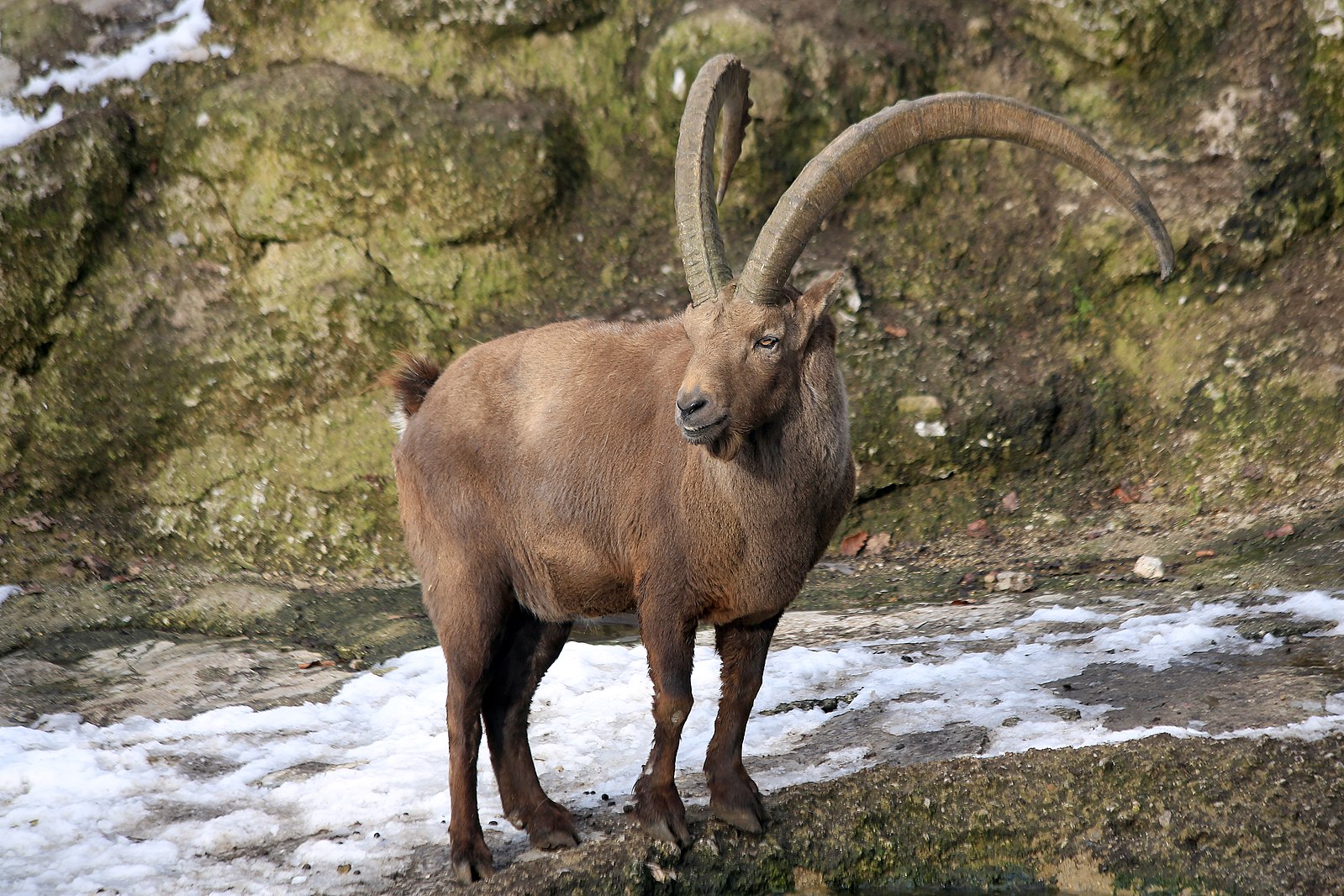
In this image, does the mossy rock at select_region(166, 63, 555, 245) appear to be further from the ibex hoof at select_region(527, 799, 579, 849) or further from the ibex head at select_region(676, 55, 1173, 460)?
the ibex hoof at select_region(527, 799, 579, 849)

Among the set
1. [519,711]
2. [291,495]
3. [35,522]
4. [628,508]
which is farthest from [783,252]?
[35,522]

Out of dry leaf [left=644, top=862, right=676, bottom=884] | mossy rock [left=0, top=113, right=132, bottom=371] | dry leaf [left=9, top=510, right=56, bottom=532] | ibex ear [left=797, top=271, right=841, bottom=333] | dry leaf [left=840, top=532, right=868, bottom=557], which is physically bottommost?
dry leaf [left=644, top=862, right=676, bottom=884]

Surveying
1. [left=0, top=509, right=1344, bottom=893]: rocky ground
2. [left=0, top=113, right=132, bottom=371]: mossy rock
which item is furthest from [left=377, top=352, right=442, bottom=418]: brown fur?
[left=0, top=113, right=132, bottom=371]: mossy rock

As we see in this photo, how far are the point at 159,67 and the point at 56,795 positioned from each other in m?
6.89

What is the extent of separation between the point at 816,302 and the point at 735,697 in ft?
5.89

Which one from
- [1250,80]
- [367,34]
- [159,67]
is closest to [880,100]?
[1250,80]

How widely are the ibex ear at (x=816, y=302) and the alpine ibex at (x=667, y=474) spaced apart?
0.01m

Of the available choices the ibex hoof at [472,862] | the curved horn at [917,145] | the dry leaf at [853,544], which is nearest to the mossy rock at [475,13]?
the dry leaf at [853,544]

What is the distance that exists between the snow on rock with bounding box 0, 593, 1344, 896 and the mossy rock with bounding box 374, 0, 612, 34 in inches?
229

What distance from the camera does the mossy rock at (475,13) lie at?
411 inches

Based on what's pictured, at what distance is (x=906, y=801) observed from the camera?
5.15m

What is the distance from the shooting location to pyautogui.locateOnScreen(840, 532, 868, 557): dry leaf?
935 cm

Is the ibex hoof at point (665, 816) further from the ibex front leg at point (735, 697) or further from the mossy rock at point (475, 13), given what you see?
the mossy rock at point (475, 13)

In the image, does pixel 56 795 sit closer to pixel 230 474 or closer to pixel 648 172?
pixel 230 474
